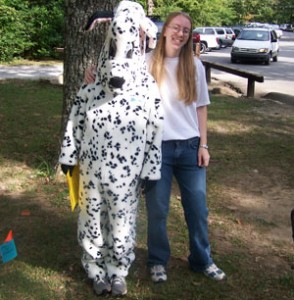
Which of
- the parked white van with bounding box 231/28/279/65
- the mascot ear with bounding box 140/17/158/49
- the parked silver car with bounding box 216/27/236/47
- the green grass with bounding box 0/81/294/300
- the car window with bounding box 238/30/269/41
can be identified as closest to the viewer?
the mascot ear with bounding box 140/17/158/49

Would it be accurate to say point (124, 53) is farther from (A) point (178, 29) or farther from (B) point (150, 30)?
(A) point (178, 29)

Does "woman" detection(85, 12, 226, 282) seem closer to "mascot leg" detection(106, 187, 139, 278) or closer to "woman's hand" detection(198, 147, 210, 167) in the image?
"woman's hand" detection(198, 147, 210, 167)

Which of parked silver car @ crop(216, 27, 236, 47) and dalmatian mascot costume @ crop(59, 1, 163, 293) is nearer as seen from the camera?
dalmatian mascot costume @ crop(59, 1, 163, 293)

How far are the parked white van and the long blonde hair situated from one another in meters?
18.8

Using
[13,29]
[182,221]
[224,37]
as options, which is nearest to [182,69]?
[182,221]

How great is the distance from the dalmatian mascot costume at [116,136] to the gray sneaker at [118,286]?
0.13 metres

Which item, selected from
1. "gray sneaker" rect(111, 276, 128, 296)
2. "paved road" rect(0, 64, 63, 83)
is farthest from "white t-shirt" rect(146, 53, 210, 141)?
"paved road" rect(0, 64, 63, 83)

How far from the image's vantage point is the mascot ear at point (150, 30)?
9.16 feet

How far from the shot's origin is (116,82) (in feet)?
8.75

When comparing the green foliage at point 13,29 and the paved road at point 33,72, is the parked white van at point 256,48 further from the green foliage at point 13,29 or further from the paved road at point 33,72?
the green foliage at point 13,29

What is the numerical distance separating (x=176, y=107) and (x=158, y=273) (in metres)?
1.15

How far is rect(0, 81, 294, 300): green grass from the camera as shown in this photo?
10.9 ft

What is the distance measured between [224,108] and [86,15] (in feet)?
15.9

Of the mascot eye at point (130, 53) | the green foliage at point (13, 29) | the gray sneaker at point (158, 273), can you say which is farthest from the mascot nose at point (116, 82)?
the green foliage at point (13, 29)
